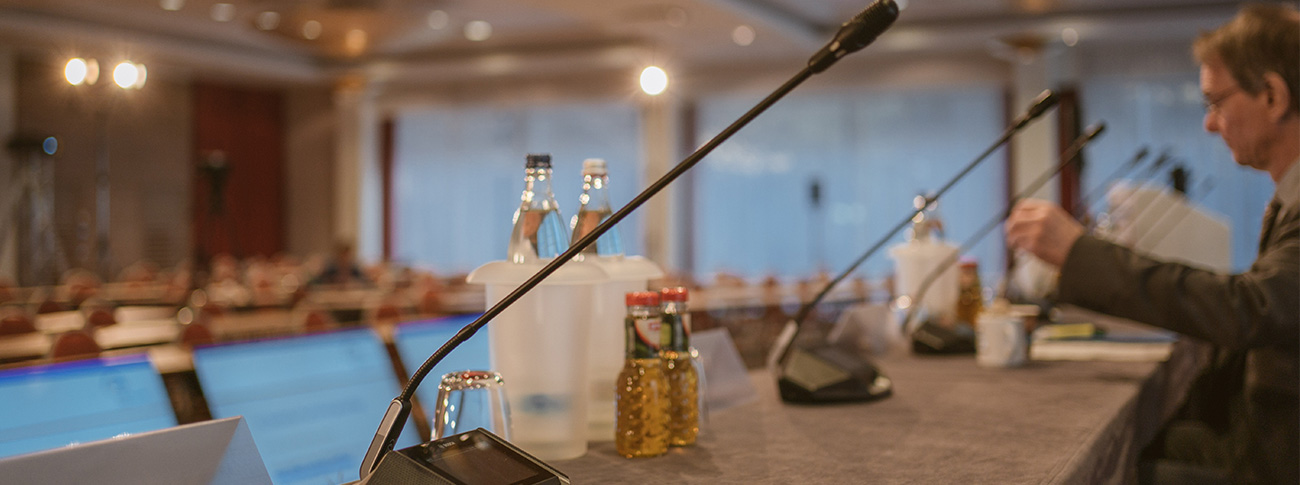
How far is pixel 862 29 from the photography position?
878 mm

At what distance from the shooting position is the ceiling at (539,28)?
741cm

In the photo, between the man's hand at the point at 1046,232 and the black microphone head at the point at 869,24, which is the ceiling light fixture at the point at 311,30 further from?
the black microphone head at the point at 869,24

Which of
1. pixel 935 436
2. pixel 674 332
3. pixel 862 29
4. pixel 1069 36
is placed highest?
pixel 1069 36

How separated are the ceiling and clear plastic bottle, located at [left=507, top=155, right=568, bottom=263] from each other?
6.32m

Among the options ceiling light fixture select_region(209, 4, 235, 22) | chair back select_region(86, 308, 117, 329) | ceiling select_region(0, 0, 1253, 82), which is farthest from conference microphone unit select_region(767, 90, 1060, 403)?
ceiling light fixture select_region(209, 4, 235, 22)

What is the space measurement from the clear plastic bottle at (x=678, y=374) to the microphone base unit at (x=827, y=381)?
35 cm

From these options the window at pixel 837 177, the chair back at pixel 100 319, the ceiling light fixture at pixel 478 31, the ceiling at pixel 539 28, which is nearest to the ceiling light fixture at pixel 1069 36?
the ceiling at pixel 539 28

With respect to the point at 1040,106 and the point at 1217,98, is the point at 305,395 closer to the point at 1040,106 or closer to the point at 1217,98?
the point at 1040,106

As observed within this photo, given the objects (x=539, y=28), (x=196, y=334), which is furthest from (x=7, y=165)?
(x=196, y=334)

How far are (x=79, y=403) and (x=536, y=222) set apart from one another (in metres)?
0.80

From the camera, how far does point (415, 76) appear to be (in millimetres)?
11148

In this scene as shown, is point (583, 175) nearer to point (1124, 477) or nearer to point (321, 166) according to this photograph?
point (1124, 477)

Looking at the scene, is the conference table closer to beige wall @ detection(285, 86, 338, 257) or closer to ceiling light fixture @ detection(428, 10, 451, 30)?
ceiling light fixture @ detection(428, 10, 451, 30)

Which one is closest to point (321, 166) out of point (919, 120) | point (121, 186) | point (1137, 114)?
point (121, 186)
